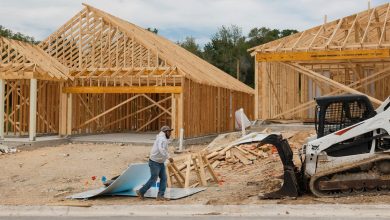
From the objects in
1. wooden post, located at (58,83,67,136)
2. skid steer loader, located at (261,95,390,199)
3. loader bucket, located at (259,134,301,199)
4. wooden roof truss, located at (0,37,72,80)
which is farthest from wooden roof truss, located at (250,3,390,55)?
loader bucket, located at (259,134,301,199)

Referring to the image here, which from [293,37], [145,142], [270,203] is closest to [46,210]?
[270,203]

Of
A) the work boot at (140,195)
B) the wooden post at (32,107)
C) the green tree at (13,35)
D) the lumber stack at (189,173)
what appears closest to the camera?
the work boot at (140,195)

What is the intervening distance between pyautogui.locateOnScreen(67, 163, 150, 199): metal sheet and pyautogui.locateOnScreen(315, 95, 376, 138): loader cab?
12.6 ft

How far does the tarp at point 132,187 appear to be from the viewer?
998 cm

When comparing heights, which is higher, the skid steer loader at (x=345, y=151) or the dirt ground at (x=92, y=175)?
the skid steer loader at (x=345, y=151)

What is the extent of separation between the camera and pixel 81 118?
2255cm

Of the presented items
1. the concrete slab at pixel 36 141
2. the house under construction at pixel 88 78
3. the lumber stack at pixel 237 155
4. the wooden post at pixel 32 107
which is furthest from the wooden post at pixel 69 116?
the lumber stack at pixel 237 155

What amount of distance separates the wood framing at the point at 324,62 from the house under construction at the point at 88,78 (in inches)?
119

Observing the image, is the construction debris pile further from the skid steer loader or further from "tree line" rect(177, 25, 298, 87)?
"tree line" rect(177, 25, 298, 87)

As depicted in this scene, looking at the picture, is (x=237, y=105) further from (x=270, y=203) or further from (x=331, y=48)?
(x=270, y=203)

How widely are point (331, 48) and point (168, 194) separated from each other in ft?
31.8

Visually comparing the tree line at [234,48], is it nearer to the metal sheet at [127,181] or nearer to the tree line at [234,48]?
the tree line at [234,48]

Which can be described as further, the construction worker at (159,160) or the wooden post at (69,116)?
the wooden post at (69,116)

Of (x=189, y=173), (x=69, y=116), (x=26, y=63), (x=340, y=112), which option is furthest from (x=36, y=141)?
(x=340, y=112)
